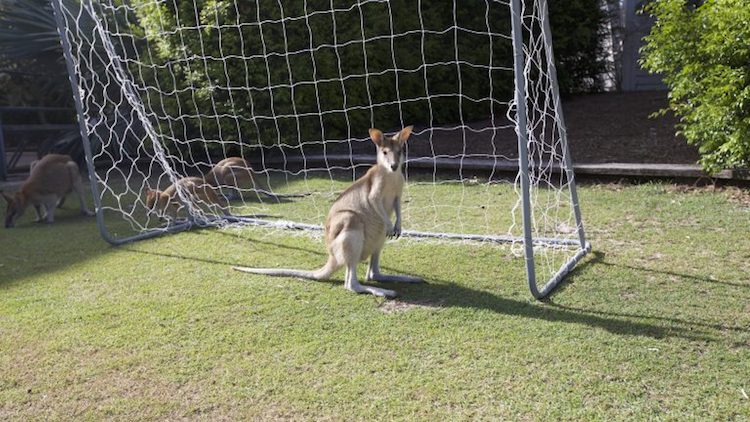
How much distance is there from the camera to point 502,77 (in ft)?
32.3

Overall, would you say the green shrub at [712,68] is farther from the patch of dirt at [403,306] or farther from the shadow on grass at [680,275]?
the patch of dirt at [403,306]

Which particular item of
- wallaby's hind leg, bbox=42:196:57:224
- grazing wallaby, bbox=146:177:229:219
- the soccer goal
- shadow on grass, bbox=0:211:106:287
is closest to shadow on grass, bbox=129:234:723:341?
→ the soccer goal

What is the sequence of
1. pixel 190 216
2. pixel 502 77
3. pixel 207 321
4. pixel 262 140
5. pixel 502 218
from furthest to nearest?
pixel 502 77 → pixel 262 140 → pixel 190 216 → pixel 502 218 → pixel 207 321

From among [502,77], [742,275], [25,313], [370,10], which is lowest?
[742,275]

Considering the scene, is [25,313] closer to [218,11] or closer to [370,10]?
[218,11]

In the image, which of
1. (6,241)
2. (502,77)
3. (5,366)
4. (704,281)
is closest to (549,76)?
(704,281)

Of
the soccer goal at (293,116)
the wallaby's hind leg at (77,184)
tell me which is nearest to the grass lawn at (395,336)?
the soccer goal at (293,116)

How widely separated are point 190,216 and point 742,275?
3.97 metres

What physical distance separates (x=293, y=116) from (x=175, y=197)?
1181 millimetres

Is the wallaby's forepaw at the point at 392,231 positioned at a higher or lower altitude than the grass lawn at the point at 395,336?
higher

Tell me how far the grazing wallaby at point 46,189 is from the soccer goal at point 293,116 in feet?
1.01

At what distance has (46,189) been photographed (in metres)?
5.85

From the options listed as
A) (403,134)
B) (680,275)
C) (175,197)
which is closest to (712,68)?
(680,275)

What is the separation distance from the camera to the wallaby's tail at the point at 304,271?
3611 millimetres
